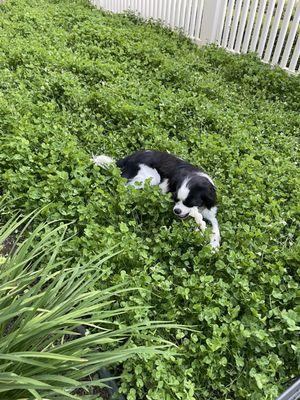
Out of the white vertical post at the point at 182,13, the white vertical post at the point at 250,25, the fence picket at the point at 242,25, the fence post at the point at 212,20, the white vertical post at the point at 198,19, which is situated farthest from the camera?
the white vertical post at the point at 182,13

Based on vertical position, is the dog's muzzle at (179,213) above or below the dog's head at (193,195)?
below

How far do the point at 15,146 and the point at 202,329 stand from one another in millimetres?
2172

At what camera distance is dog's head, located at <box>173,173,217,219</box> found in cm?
309

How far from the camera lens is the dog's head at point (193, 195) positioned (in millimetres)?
3088

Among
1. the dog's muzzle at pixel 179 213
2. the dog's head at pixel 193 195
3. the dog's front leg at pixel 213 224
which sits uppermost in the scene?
the dog's head at pixel 193 195

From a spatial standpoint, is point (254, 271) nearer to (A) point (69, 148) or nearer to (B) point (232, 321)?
(B) point (232, 321)

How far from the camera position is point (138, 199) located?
3199mm

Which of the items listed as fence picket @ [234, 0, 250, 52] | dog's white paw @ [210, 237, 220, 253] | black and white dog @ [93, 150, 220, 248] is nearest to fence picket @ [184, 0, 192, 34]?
fence picket @ [234, 0, 250, 52]

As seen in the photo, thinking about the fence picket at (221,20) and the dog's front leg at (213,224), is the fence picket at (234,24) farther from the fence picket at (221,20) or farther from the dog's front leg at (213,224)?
the dog's front leg at (213,224)

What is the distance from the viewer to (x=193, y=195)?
3084 millimetres

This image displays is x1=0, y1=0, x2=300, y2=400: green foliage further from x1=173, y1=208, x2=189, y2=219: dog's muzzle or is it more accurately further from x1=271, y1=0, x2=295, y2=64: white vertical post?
x1=271, y1=0, x2=295, y2=64: white vertical post

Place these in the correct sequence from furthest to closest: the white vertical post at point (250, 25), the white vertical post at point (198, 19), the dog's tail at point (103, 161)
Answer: the white vertical post at point (198, 19)
the white vertical post at point (250, 25)
the dog's tail at point (103, 161)

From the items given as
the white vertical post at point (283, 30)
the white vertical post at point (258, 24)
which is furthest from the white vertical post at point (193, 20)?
the white vertical post at point (283, 30)

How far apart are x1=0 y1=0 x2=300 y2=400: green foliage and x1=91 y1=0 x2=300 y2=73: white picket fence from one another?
0.46 m
